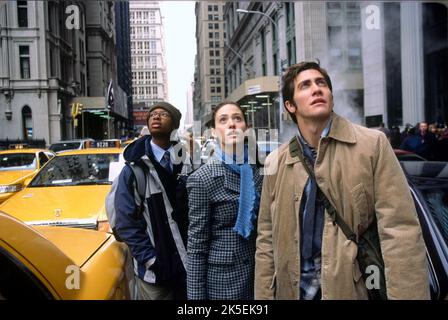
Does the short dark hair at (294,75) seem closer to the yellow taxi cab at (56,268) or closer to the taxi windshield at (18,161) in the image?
the yellow taxi cab at (56,268)

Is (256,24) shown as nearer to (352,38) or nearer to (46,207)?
(352,38)

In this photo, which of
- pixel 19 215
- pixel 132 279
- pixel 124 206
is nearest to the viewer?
pixel 124 206

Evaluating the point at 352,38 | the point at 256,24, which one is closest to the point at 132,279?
the point at 352,38

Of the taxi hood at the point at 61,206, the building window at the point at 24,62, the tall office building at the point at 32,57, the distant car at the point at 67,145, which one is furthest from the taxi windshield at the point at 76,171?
the distant car at the point at 67,145

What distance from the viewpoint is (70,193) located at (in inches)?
172

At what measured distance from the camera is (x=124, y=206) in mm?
2096

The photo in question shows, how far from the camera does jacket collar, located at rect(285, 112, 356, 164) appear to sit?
1.52 metres

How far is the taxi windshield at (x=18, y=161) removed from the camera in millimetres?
7598

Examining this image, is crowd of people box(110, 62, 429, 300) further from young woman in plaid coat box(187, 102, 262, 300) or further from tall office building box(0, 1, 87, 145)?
tall office building box(0, 1, 87, 145)

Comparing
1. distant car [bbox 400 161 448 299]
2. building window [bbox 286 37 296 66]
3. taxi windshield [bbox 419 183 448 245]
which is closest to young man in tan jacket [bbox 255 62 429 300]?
distant car [bbox 400 161 448 299]

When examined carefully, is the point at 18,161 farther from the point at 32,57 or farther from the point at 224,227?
the point at 224,227

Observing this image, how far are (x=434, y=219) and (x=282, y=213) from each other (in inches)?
42.1

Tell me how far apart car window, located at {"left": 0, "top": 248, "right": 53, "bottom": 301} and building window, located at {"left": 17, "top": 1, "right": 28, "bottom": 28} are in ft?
9.71

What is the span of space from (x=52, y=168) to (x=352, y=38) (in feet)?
39.1
